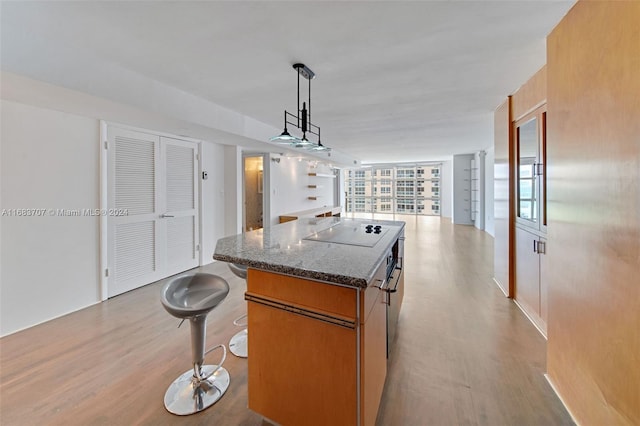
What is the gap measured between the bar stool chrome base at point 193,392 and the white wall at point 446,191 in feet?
37.3

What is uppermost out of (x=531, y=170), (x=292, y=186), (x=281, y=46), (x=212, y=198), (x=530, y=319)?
(x=281, y=46)

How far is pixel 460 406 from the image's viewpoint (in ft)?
5.74

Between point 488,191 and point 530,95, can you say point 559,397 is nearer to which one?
point 530,95

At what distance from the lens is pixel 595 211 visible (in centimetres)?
146

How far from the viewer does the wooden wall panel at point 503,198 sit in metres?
3.30

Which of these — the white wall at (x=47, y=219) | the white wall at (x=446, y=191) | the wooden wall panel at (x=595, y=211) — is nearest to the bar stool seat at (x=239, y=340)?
the white wall at (x=47, y=219)

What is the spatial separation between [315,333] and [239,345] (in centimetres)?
137

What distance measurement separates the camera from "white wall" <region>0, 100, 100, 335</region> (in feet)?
8.68

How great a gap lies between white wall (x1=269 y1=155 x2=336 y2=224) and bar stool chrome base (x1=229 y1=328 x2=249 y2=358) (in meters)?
3.83

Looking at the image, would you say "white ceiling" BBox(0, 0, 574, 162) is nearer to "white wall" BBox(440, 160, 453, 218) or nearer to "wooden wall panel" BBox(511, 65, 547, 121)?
"wooden wall panel" BBox(511, 65, 547, 121)

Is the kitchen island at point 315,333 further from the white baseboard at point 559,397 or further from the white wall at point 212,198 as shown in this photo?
the white wall at point 212,198

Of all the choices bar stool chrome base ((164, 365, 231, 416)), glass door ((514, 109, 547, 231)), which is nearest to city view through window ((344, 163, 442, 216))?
glass door ((514, 109, 547, 231))

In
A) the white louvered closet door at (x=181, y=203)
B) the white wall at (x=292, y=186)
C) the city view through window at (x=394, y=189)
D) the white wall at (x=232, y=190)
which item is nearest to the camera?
the white louvered closet door at (x=181, y=203)

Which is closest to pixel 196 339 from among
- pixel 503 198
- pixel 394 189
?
pixel 503 198
